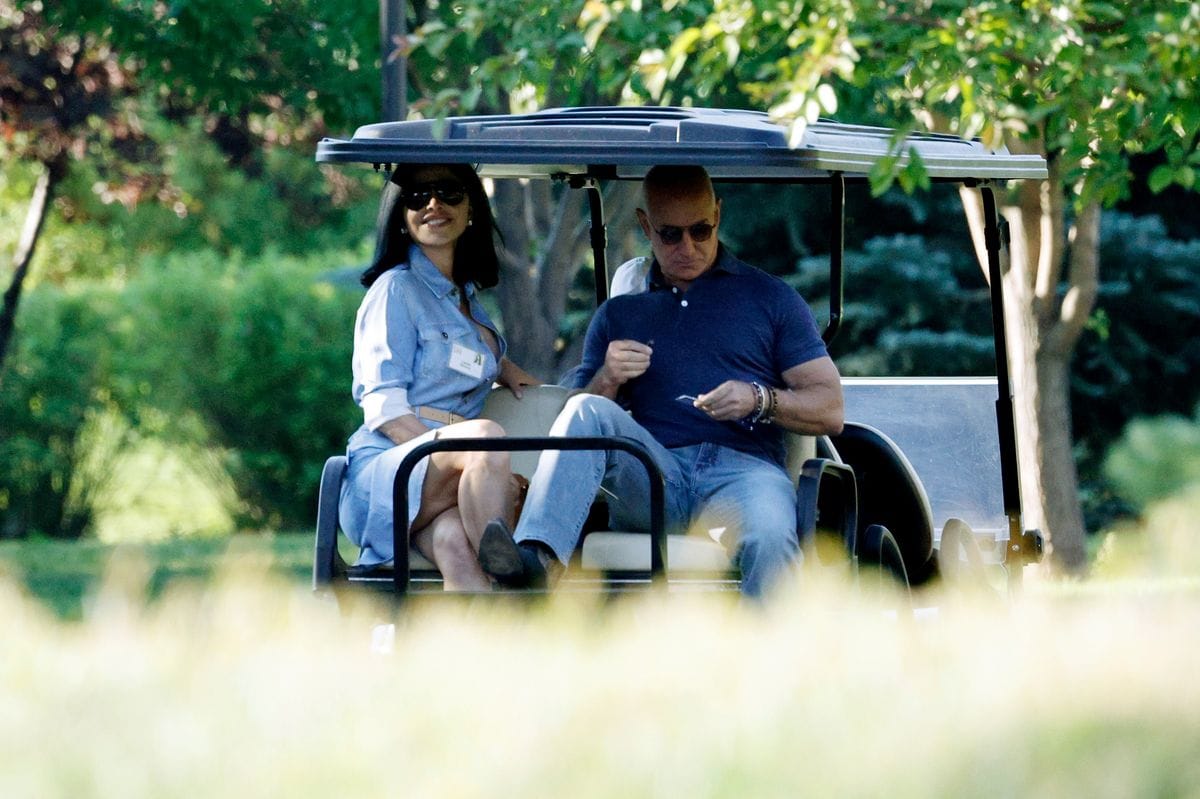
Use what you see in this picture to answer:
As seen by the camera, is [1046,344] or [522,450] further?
[1046,344]

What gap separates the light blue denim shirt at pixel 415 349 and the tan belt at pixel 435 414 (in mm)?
26

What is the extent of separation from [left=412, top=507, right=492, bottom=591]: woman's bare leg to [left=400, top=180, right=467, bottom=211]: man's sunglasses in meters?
0.96

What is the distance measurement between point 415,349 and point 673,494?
83 cm

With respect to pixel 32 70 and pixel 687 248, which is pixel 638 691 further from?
pixel 32 70

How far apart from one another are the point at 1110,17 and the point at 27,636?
3164mm

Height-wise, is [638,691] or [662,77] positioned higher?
[662,77]

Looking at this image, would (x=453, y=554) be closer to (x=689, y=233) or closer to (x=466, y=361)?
(x=466, y=361)

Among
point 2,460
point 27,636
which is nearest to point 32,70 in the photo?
point 2,460

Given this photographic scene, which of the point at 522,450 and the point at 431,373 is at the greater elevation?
the point at 431,373

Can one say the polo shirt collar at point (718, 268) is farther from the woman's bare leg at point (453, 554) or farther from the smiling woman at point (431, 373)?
the woman's bare leg at point (453, 554)

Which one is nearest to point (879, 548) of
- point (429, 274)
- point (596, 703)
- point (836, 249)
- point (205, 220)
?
point (836, 249)

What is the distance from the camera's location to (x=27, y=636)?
334 centimetres

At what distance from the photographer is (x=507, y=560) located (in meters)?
4.70

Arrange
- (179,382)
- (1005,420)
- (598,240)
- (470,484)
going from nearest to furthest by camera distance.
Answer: (470,484) < (1005,420) < (598,240) < (179,382)
